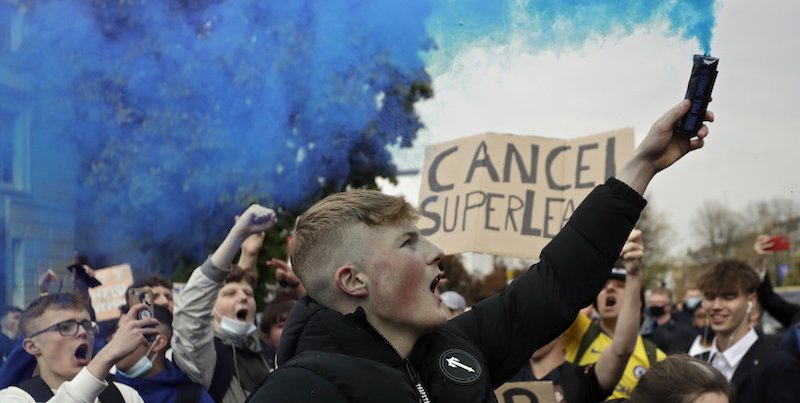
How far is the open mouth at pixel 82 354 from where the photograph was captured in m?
3.04

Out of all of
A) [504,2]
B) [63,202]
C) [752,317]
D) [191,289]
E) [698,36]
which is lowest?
[752,317]

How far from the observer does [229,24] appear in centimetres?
378

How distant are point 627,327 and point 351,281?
2180 mm

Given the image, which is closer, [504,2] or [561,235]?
[561,235]

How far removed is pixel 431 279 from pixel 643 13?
1.41m

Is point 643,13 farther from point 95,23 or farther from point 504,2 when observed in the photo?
point 95,23

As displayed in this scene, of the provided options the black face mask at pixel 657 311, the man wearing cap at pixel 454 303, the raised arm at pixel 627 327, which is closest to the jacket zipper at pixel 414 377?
the raised arm at pixel 627 327

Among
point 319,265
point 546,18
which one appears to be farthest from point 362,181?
point 319,265

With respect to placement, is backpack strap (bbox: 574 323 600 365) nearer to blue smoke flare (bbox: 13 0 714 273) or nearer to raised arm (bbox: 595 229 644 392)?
raised arm (bbox: 595 229 644 392)

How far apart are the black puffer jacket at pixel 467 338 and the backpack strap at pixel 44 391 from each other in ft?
4.94

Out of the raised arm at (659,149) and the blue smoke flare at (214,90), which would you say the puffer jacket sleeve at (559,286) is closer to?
the raised arm at (659,149)

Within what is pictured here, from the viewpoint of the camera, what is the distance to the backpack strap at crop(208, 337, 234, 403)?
366cm

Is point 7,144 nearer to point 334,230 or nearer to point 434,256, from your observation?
point 334,230

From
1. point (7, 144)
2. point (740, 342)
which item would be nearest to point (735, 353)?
point (740, 342)
